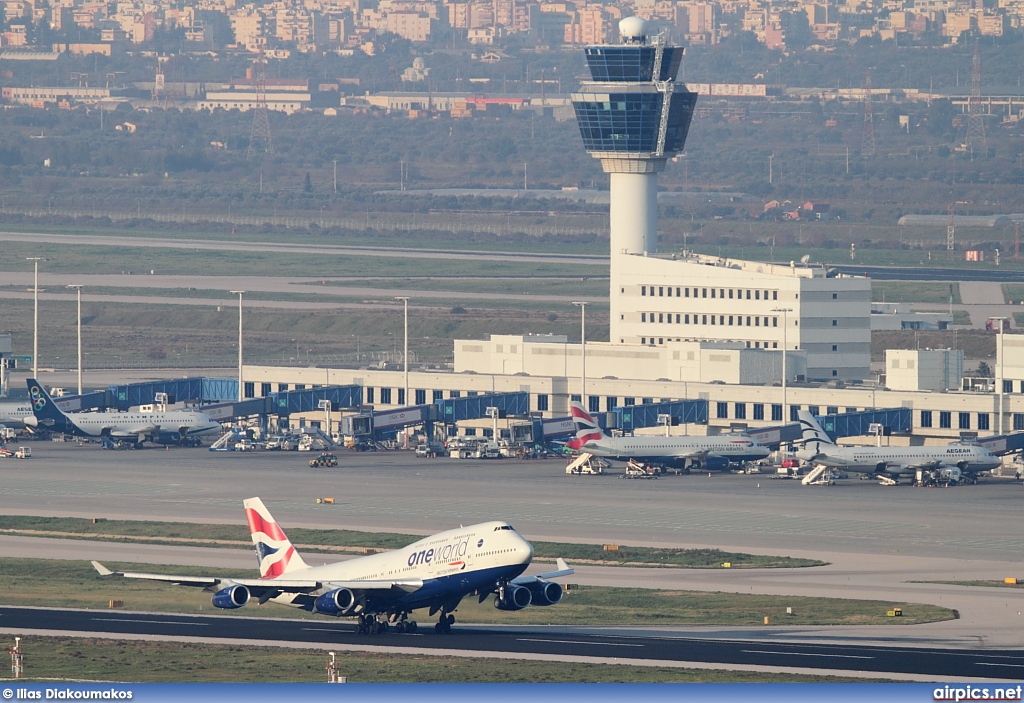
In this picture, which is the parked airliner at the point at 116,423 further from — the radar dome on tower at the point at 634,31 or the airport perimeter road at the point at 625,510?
the radar dome on tower at the point at 634,31

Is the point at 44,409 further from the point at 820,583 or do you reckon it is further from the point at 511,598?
the point at 511,598

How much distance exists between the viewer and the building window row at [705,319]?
168375mm

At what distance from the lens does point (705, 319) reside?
171750 millimetres

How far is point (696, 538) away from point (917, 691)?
216 feet

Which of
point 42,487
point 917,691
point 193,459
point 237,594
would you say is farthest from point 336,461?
point 917,691

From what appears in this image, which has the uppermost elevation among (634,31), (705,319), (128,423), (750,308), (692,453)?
(634,31)

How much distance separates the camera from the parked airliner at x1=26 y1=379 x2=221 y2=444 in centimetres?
14650

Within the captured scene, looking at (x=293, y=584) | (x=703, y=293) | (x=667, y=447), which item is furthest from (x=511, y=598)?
(x=703, y=293)

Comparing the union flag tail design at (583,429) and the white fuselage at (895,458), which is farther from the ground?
the union flag tail design at (583,429)

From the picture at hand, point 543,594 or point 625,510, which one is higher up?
point 543,594

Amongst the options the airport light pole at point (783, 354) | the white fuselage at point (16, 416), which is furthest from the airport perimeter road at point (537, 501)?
the airport light pole at point (783, 354)

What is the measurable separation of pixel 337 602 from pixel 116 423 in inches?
3388

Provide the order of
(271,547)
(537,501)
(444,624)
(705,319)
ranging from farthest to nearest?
(705,319) < (537,501) < (271,547) < (444,624)

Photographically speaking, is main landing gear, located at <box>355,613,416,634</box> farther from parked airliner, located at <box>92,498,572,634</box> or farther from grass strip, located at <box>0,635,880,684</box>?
grass strip, located at <box>0,635,880,684</box>
